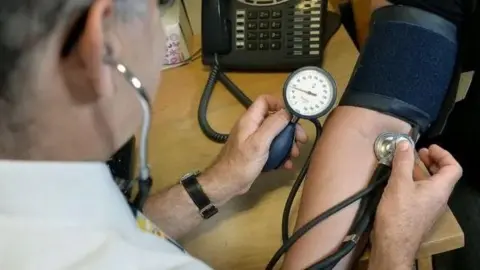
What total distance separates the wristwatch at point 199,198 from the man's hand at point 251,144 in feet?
0.09

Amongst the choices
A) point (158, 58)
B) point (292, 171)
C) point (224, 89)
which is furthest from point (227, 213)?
point (158, 58)

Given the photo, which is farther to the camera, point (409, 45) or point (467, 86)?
point (467, 86)

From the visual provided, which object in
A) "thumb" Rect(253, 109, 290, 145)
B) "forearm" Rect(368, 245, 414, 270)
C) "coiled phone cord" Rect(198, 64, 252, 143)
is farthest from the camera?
"coiled phone cord" Rect(198, 64, 252, 143)

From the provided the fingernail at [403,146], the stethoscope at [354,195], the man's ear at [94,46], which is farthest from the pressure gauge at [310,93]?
the man's ear at [94,46]

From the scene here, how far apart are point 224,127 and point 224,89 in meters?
0.09

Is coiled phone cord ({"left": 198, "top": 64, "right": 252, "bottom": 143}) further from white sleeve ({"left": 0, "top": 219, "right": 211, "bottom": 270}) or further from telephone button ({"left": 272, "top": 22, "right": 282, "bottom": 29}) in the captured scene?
white sleeve ({"left": 0, "top": 219, "right": 211, "bottom": 270})

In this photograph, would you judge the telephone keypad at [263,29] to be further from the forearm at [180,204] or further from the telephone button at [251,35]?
the forearm at [180,204]

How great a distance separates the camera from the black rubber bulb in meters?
1.19

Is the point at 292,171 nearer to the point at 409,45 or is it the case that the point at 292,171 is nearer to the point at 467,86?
the point at 409,45

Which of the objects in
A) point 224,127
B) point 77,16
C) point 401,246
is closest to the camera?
point 77,16

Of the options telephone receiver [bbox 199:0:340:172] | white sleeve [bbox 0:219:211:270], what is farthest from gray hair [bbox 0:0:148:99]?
telephone receiver [bbox 199:0:340:172]

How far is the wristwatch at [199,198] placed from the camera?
47.3 inches

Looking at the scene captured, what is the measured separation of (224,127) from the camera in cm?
131

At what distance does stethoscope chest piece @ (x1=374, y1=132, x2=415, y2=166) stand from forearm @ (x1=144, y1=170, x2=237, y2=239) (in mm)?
224
